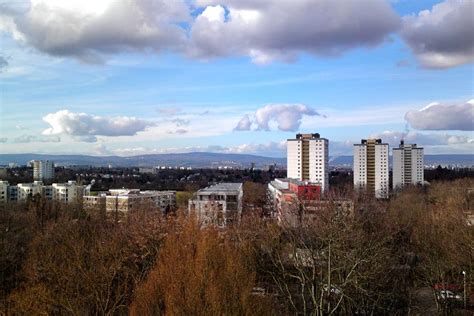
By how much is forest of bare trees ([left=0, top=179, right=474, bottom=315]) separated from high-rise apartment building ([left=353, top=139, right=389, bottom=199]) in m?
50.4

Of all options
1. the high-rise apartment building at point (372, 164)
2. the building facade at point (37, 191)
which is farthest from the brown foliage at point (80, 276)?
the high-rise apartment building at point (372, 164)

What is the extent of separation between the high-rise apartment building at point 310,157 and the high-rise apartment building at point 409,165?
15.9 m

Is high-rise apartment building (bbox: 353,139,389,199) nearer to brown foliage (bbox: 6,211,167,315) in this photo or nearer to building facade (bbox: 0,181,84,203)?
building facade (bbox: 0,181,84,203)

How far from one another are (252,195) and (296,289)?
1734 inches

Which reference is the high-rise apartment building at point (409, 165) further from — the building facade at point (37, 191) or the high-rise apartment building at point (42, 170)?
the high-rise apartment building at point (42, 170)

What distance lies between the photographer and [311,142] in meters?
69.4

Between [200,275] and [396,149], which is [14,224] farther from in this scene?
[396,149]

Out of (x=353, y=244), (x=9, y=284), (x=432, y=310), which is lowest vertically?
(x=432, y=310)

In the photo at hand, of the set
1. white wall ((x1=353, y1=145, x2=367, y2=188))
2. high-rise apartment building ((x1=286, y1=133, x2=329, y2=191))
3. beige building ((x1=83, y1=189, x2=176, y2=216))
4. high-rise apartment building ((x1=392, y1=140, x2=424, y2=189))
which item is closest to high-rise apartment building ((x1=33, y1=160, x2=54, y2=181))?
beige building ((x1=83, y1=189, x2=176, y2=216))

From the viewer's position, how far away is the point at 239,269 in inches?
371

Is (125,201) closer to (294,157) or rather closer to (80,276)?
(80,276)

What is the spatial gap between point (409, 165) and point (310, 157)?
1983 cm

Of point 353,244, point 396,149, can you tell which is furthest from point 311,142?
point 353,244

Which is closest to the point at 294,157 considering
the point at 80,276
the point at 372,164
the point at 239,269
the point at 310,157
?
the point at 310,157
